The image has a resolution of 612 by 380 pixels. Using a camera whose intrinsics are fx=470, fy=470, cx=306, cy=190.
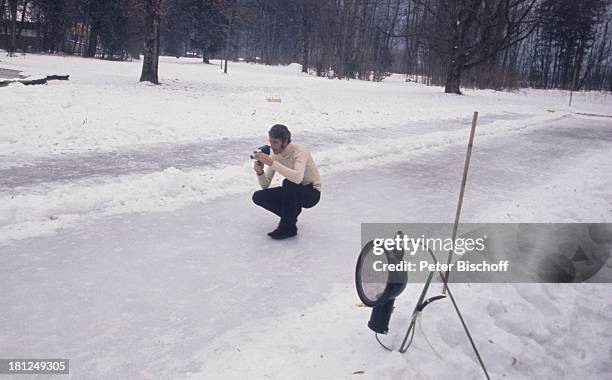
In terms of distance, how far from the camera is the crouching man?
443cm

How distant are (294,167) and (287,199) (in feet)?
1.19

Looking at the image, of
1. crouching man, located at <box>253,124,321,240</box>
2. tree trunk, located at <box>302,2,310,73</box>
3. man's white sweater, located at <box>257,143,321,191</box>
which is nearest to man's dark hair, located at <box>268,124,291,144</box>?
crouching man, located at <box>253,124,321,240</box>

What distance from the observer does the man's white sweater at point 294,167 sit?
4.38m

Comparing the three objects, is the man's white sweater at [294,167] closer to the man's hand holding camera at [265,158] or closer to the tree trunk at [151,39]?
the man's hand holding camera at [265,158]

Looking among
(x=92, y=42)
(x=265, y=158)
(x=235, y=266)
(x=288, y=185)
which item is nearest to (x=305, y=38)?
(x=92, y=42)

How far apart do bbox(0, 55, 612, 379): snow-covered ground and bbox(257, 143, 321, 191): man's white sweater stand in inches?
22.5

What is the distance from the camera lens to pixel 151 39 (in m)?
18.6

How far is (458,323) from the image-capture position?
3.25 metres

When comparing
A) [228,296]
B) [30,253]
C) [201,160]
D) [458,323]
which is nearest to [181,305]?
[228,296]

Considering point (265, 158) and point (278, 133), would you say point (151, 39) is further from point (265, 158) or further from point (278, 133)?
point (265, 158)

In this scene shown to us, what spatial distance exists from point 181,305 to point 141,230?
160 centimetres

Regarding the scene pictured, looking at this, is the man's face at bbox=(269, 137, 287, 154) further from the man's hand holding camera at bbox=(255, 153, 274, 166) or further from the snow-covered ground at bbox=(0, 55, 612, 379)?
the snow-covered ground at bbox=(0, 55, 612, 379)

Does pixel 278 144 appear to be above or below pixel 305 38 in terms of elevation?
below

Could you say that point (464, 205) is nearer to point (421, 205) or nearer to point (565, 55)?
point (421, 205)
